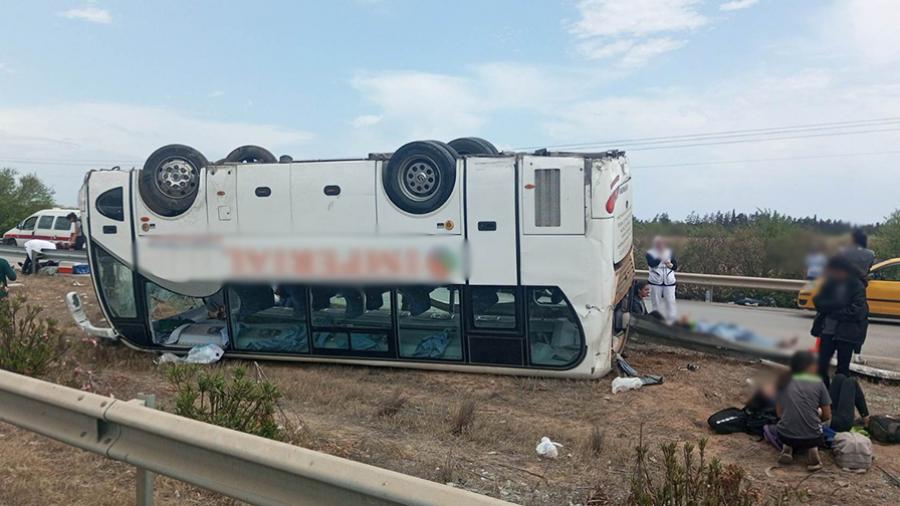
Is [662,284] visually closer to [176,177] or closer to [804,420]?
[804,420]

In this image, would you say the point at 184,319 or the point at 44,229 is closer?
the point at 184,319

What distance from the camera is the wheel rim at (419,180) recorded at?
7.49m

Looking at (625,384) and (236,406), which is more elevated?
(236,406)

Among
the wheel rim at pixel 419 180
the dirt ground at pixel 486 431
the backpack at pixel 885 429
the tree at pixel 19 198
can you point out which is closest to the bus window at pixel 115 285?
the dirt ground at pixel 486 431

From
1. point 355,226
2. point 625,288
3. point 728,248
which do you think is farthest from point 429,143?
point 728,248

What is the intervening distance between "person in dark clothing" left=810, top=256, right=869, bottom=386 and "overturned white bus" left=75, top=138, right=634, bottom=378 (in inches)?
89.7

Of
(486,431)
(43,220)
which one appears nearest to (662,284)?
(486,431)

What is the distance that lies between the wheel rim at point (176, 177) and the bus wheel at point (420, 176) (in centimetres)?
248

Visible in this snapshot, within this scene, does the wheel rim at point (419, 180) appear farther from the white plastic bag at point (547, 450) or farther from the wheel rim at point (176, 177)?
the white plastic bag at point (547, 450)

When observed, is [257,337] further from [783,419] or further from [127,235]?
[783,419]

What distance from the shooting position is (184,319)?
8984 millimetres

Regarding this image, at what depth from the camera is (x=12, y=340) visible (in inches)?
227

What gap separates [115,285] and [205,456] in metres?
6.81

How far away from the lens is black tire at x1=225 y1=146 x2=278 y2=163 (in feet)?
28.0
